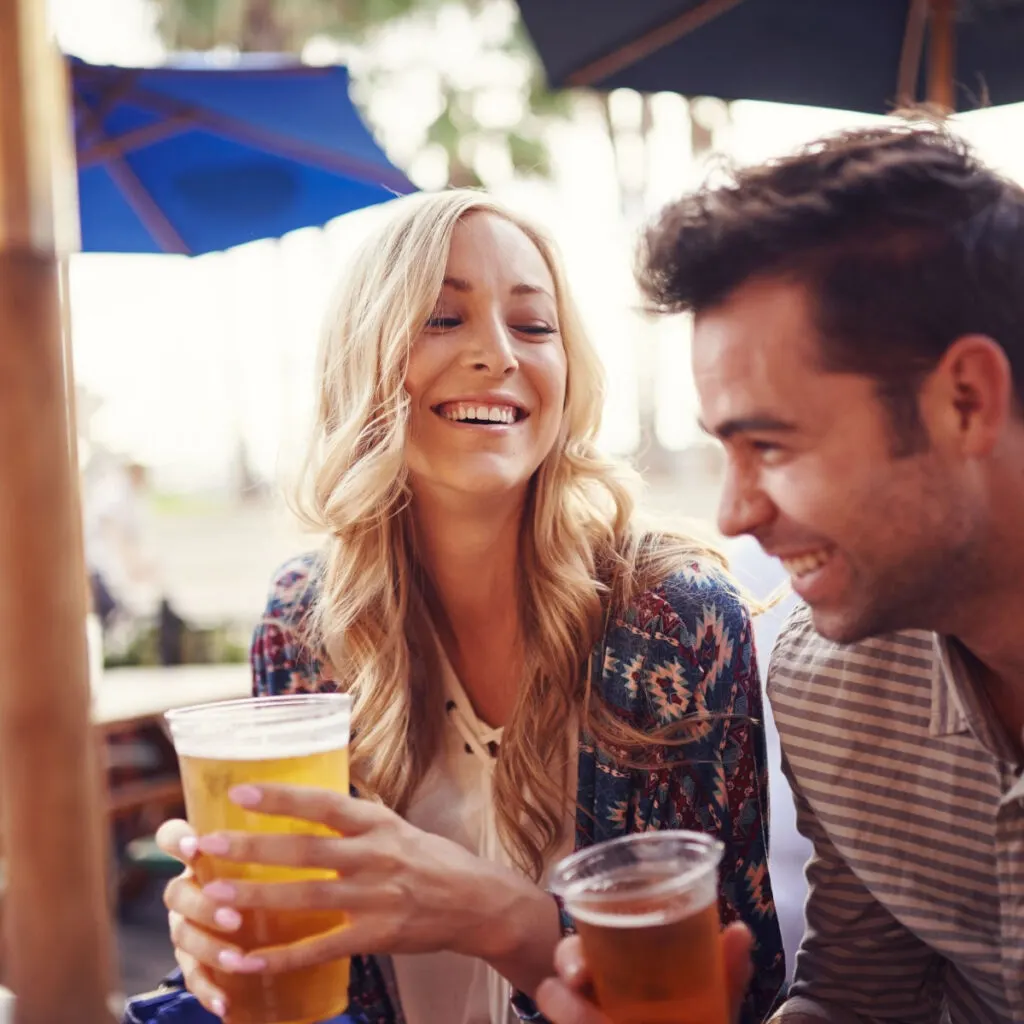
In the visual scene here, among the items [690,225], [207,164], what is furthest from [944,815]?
[207,164]

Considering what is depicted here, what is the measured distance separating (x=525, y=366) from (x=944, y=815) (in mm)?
1116

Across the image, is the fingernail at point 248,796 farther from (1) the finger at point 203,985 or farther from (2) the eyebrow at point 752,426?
(2) the eyebrow at point 752,426

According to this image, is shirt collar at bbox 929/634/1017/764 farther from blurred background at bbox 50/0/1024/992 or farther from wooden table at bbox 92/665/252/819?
blurred background at bbox 50/0/1024/992

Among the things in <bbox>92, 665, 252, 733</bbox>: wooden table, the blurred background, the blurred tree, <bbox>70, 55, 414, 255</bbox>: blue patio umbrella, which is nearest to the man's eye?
<bbox>70, 55, 414, 255</bbox>: blue patio umbrella

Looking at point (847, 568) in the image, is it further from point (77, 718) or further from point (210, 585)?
point (210, 585)

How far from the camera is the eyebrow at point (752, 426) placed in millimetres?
1323

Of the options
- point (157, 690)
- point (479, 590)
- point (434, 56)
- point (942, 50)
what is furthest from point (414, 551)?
point (434, 56)

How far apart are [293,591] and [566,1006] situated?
4.72ft

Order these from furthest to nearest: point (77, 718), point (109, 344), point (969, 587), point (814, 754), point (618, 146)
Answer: point (618, 146) → point (109, 344) → point (814, 754) → point (969, 587) → point (77, 718)

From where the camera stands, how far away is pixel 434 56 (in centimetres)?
1416

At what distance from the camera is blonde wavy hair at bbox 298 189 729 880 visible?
2.12m

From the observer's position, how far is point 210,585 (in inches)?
739

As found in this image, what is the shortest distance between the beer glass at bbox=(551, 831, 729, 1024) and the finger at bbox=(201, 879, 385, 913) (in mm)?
293

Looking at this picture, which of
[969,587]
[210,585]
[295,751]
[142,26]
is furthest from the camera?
[210,585]
